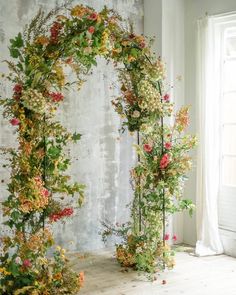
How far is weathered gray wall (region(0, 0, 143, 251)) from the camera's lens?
17.0 ft

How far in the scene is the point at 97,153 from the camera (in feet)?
17.6

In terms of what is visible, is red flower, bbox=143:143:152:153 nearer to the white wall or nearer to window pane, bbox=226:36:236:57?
the white wall

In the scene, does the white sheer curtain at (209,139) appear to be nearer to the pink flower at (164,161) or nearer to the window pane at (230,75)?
the window pane at (230,75)

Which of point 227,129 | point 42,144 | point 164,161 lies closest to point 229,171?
point 227,129

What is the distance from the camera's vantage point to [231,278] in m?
4.34

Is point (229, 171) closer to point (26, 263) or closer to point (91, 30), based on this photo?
point (91, 30)

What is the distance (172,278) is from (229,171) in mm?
1493

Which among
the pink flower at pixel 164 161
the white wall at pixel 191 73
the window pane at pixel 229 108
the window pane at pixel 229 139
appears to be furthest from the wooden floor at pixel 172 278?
the window pane at pixel 229 108

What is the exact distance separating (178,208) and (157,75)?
4.22 feet

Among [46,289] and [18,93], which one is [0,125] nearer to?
[18,93]

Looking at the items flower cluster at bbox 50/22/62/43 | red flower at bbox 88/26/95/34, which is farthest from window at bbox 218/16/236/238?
flower cluster at bbox 50/22/62/43

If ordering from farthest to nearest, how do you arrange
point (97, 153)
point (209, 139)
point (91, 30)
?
1. point (97, 153)
2. point (209, 139)
3. point (91, 30)

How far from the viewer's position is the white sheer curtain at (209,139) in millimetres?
5141

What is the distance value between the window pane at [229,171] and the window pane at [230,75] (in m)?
0.79
